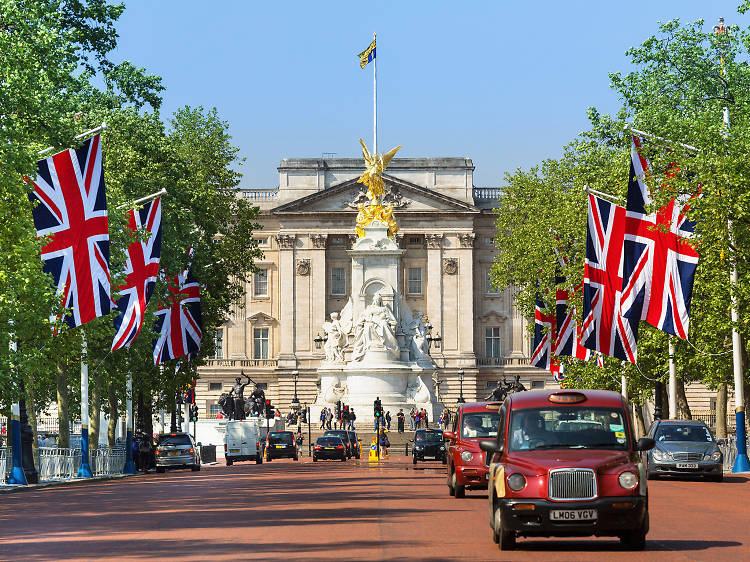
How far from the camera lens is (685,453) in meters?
40.0

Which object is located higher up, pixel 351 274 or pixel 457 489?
pixel 351 274

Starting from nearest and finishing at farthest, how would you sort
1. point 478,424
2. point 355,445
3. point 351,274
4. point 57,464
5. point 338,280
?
1. point 478,424
2. point 57,464
3. point 355,445
4. point 351,274
5. point 338,280

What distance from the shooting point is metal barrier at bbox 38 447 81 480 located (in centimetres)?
4594

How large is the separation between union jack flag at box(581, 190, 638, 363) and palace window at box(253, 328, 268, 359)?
8530 centimetres

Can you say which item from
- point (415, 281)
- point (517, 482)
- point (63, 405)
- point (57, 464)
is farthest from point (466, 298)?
point (517, 482)

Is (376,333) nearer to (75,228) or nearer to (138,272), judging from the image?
(138,272)

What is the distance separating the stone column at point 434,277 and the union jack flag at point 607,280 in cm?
8072

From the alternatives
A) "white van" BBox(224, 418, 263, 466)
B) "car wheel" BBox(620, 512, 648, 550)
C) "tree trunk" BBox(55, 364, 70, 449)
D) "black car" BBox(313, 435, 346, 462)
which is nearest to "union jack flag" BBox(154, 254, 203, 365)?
"tree trunk" BBox(55, 364, 70, 449)

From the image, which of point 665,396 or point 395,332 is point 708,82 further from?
point 395,332

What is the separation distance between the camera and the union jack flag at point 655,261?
38125 mm

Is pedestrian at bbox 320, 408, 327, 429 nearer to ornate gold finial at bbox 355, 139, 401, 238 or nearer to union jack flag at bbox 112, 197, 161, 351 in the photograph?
ornate gold finial at bbox 355, 139, 401, 238

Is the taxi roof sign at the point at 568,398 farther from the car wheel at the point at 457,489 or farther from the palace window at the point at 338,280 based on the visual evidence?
the palace window at the point at 338,280

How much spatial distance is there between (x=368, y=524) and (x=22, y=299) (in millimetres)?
16104

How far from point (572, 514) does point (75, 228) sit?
19.9 m
